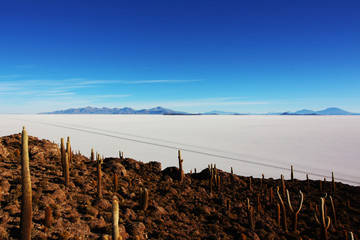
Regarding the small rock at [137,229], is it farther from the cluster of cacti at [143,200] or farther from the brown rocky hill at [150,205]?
the cluster of cacti at [143,200]

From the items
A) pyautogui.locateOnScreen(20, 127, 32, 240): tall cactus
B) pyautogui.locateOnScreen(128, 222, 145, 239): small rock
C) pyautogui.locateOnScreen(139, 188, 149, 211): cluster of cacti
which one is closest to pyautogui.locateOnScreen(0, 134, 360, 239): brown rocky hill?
pyautogui.locateOnScreen(128, 222, 145, 239): small rock

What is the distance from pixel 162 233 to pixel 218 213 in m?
2.07

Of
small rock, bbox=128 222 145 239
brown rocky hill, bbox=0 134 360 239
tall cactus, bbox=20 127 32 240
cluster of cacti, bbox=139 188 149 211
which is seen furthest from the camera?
cluster of cacti, bbox=139 188 149 211

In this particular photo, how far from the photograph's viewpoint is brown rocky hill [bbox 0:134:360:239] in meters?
4.55

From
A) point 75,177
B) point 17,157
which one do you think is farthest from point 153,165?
point 17,157

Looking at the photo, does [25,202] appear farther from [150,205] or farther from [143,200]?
[150,205]

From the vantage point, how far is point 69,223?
14.7 ft

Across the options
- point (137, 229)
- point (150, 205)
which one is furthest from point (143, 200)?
point (137, 229)

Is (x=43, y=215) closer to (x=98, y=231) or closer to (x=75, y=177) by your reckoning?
(x=98, y=231)

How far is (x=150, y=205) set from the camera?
236 inches

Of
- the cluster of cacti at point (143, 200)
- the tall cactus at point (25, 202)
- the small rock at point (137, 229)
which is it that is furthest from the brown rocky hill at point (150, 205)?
the tall cactus at point (25, 202)

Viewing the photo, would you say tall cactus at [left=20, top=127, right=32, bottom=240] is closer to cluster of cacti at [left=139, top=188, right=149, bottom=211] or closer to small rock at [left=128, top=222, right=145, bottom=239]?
small rock at [left=128, top=222, right=145, bottom=239]

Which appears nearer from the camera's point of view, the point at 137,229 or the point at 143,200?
the point at 137,229

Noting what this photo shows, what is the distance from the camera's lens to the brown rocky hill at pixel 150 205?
4.55m
